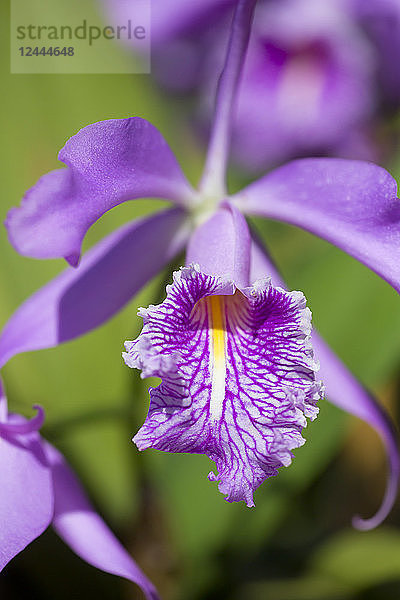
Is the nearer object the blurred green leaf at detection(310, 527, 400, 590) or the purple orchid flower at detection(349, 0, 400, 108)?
the blurred green leaf at detection(310, 527, 400, 590)

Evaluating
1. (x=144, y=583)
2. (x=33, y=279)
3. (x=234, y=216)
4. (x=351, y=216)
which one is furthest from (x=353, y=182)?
(x=33, y=279)

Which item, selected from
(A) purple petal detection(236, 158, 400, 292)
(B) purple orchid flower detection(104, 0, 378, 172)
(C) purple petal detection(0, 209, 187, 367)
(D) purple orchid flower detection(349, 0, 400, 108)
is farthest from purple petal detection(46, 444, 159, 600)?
(D) purple orchid flower detection(349, 0, 400, 108)

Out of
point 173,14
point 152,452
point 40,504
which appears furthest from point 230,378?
point 173,14

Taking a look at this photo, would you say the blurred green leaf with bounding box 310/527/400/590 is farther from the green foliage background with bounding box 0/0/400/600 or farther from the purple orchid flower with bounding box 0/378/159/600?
the purple orchid flower with bounding box 0/378/159/600

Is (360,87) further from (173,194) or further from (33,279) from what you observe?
(173,194)

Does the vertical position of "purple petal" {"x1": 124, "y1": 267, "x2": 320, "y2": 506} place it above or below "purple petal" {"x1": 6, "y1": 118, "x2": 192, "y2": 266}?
below

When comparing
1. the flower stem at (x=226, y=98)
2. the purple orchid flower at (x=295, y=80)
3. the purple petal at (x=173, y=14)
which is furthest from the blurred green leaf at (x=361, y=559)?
the purple petal at (x=173, y=14)

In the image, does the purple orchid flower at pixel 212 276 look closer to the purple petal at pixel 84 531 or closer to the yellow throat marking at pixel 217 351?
the yellow throat marking at pixel 217 351
